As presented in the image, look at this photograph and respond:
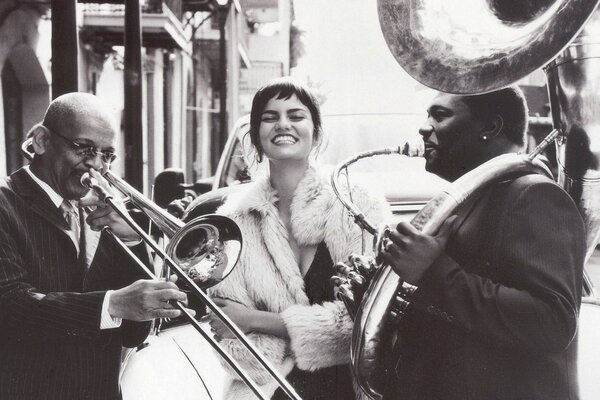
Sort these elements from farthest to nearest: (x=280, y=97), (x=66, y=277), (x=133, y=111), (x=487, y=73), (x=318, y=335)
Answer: (x=133, y=111)
(x=280, y=97)
(x=318, y=335)
(x=66, y=277)
(x=487, y=73)

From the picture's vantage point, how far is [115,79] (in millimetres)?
9680

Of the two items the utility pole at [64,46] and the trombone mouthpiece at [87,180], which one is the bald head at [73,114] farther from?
the utility pole at [64,46]

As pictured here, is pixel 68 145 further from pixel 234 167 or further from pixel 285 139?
pixel 234 167

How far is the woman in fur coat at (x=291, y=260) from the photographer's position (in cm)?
220

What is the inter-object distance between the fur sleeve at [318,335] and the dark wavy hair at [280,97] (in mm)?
698

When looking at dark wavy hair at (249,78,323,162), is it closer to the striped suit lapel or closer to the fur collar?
the fur collar

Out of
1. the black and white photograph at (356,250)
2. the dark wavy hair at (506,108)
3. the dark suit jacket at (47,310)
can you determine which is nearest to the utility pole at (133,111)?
the black and white photograph at (356,250)

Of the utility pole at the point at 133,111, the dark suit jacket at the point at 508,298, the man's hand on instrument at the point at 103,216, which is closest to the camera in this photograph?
the dark suit jacket at the point at 508,298

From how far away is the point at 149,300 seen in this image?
5.45ft

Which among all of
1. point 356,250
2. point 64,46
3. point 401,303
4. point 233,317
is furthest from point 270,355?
point 64,46

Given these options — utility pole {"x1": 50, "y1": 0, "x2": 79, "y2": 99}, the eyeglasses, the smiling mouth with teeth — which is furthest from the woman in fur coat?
utility pole {"x1": 50, "y1": 0, "x2": 79, "y2": 99}

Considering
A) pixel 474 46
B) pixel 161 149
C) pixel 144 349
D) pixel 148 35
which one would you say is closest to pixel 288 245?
pixel 474 46

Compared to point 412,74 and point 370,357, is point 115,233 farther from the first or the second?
point 412,74

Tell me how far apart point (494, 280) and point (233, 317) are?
0.98 m
